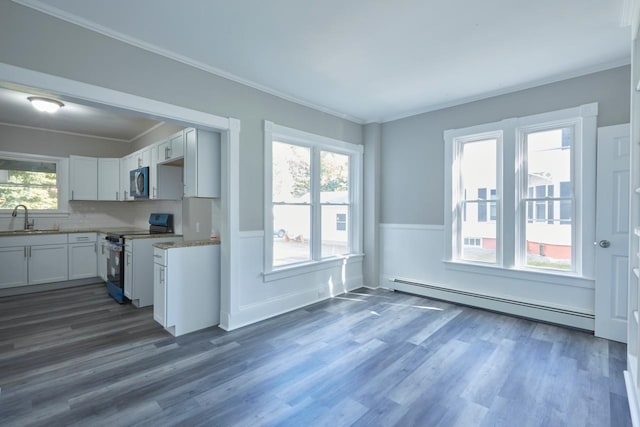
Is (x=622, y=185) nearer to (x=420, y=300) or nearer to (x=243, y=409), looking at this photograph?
(x=420, y=300)

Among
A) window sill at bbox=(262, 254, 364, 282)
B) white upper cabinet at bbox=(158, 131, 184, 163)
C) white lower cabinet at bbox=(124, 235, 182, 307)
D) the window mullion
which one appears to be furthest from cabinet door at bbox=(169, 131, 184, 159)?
window sill at bbox=(262, 254, 364, 282)

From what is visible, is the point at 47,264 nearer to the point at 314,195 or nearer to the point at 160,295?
the point at 160,295

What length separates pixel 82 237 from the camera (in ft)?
17.1

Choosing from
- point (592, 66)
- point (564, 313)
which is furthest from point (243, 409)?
point (592, 66)

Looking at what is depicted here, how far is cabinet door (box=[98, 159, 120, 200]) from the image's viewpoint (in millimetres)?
5605

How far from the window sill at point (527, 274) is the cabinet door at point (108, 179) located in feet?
19.2

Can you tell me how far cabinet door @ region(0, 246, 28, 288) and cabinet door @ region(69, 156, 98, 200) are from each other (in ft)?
3.94

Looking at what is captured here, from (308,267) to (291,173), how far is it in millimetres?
1307

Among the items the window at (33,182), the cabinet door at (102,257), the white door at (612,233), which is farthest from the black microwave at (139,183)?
the white door at (612,233)

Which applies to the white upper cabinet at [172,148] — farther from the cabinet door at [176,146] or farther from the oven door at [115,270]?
the oven door at [115,270]

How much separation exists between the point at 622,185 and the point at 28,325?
21.2 feet

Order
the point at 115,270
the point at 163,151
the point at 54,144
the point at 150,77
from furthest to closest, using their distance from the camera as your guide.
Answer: the point at 54,144, the point at 115,270, the point at 163,151, the point at 150,77

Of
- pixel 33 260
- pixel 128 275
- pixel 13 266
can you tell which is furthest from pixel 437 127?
pixel 13 266

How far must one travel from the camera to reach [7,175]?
5102mm
